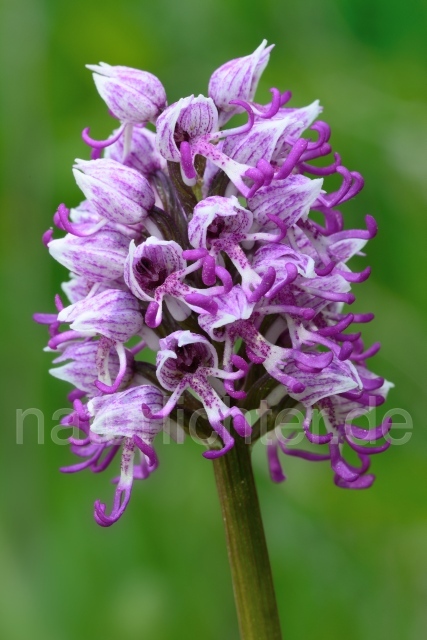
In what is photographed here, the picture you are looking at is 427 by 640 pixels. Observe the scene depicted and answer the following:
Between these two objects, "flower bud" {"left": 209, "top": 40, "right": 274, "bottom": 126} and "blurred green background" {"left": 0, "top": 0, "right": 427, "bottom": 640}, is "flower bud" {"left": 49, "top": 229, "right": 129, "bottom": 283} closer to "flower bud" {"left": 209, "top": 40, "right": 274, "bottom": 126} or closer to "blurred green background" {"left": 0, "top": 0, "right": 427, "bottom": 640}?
"flower bud" {"left": 209, "top": 40, "right": 274, "bottom": 126}

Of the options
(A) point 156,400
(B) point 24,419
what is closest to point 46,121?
(B) point 24,419

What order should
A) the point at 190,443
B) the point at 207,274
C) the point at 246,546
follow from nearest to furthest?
Answer: the point at 207,274 < the point at 246,546 < the point at 190,443

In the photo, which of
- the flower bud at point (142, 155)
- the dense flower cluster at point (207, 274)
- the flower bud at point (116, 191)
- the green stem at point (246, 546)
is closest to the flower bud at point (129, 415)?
the dense flower cluster at point (207, 274)

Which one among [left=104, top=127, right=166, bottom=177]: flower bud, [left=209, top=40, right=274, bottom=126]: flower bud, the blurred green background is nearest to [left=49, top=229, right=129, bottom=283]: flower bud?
[left=104, top=127, right=166, bottom=177]: flower bud

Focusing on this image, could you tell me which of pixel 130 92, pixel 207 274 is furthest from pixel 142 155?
pixel 207 274

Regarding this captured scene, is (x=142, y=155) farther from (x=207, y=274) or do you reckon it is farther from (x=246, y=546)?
(x=246, y=546)

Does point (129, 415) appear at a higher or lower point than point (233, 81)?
lower

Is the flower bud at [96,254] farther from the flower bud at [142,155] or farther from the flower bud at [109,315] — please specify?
A: the flower bud at [142,155]
